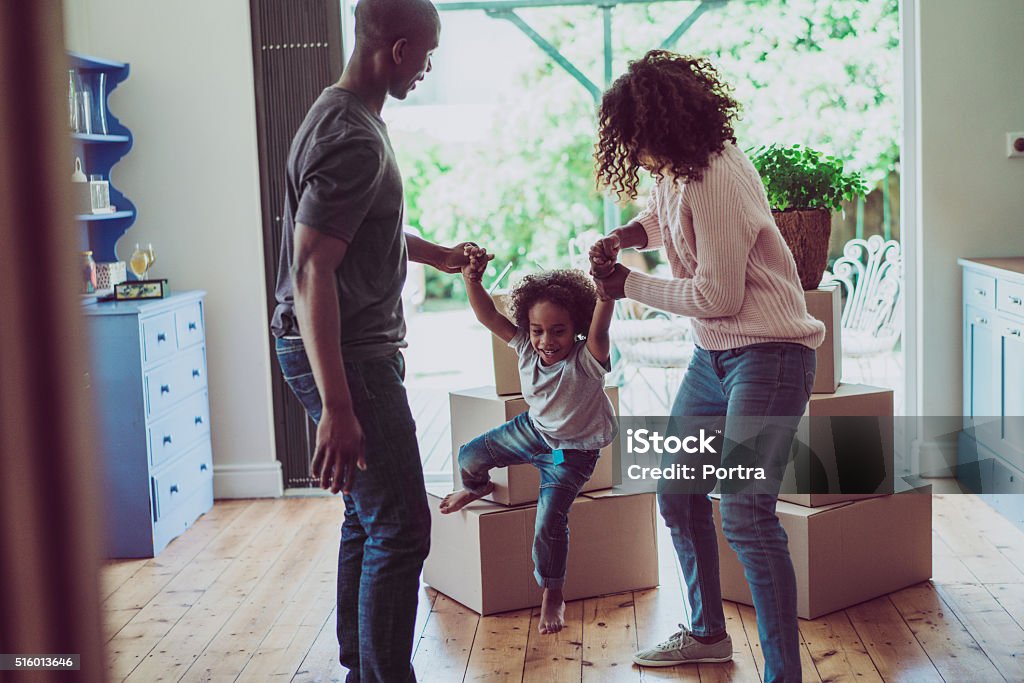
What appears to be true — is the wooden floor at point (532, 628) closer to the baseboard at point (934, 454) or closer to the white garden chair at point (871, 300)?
the baseboard at point (934, 454)

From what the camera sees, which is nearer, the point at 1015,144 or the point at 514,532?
the point at 514,532

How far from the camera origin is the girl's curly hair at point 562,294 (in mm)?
2363

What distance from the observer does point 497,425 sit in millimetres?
2818

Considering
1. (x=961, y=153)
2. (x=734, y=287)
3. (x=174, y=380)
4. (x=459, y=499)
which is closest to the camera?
(x=734, y=287)

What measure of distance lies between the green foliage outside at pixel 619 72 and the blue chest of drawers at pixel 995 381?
2486mm

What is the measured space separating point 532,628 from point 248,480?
1.82m

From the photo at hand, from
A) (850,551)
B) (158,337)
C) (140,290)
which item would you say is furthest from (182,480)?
(850,551)

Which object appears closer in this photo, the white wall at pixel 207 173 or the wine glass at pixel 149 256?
the wine glass at pixel 149 256

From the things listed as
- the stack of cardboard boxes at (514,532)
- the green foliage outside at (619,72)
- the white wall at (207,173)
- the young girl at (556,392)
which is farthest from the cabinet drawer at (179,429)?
the green foliage outside at (619,72)

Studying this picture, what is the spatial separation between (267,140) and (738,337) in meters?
2.55

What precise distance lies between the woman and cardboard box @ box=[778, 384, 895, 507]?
2.43 feet

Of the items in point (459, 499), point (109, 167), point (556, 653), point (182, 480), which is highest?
point (109, 167)

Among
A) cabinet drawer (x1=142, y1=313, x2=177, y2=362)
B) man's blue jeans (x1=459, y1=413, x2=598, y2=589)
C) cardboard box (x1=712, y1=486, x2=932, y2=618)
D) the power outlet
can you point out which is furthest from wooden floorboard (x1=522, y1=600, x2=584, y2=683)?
the power outlet

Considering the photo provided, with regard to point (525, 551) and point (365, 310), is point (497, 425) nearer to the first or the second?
point (525, 551)
